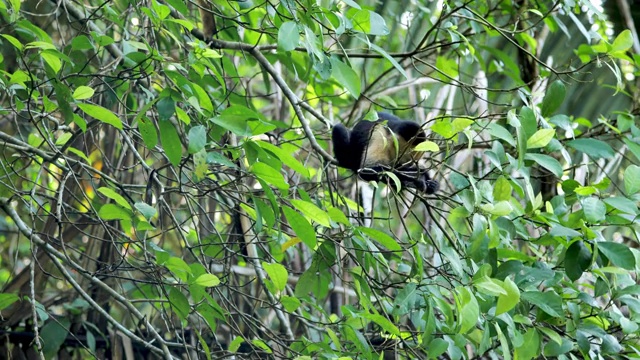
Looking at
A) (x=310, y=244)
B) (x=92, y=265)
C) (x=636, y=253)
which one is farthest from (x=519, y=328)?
(x=92, y=265)

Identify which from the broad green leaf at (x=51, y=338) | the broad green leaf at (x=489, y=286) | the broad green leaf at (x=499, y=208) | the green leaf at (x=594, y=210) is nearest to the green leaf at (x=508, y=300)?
the broad green leaf at (x=489, y=286)

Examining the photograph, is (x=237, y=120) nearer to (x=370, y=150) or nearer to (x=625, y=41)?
(x=625, y=41)

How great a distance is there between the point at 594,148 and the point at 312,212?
44.3 inches

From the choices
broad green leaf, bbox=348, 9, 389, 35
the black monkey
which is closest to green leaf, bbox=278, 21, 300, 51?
broad green leaf, bbox=348, 9, 389, 35

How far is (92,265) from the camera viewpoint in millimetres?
3783

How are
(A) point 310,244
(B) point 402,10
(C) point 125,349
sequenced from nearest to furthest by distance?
1. (A) point 310,244
2. (C) point 125,349
3. (B) point 402,10

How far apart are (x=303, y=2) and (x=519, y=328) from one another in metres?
1.37

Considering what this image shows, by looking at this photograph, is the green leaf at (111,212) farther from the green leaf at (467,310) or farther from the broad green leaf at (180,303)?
the green leaf at (467,310)

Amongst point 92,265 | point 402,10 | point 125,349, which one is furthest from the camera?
point 402,10

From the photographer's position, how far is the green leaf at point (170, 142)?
2.26 meters

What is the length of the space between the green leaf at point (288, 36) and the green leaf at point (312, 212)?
0.47 meters

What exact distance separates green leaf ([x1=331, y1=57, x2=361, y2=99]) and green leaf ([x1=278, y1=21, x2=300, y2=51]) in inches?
13.3

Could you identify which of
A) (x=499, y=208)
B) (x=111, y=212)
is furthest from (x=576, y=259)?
(x=111, y=212)

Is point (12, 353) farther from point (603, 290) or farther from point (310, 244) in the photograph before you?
point (603, 290)
